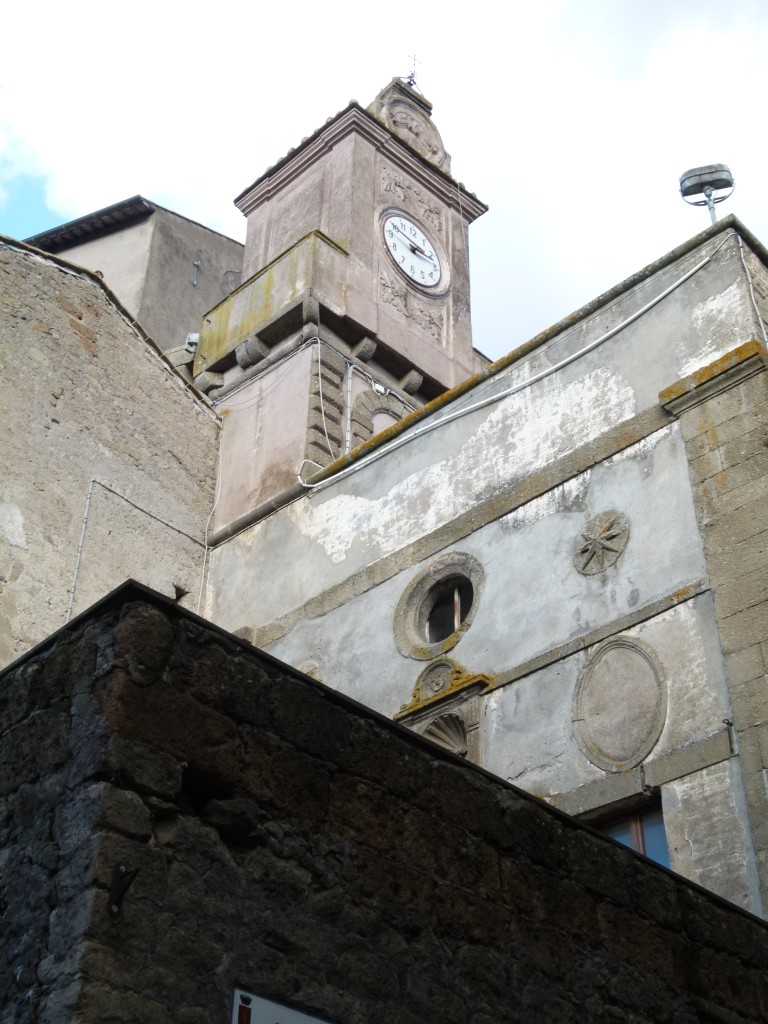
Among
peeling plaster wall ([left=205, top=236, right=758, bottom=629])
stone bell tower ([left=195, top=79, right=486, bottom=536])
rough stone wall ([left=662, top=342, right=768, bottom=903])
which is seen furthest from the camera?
stone bell tower ([left=195, top=79, right=486, bottom=536])

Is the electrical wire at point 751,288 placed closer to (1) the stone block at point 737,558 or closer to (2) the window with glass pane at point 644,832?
(1) the stone block at point 737,558

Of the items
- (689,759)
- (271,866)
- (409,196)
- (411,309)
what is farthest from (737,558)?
(409,196)

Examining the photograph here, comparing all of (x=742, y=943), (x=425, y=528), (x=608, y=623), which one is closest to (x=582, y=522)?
(x=608, y=623)

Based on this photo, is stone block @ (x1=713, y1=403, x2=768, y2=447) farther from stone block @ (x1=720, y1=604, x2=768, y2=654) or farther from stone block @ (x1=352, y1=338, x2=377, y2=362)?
stone block @ (x1=352, y1=338, x2=377, y2=362)

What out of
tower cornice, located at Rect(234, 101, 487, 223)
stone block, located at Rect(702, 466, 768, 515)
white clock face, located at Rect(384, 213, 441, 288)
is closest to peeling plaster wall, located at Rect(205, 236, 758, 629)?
stone block, located at Rect(702, 466, 768, 515)

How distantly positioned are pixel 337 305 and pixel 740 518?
22.5 ft

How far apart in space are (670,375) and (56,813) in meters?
6.97

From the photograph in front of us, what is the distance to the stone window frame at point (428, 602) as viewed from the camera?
10664 mm

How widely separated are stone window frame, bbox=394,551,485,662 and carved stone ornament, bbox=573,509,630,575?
3.11 feet

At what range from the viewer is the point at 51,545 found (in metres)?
12.5

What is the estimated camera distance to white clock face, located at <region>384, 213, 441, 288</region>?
54.1 ft

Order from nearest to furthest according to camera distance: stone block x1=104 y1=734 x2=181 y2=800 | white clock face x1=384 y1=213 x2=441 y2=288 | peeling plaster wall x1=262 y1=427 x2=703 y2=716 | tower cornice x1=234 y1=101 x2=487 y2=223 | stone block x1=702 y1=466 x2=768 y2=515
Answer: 1. stone block x1=104 y1=734 x2=181 y2=800
2. stone block x1=702 y1=466 x2=768 y2=515
3. peeling plaster wall x1=262 y1=427 x2=703 y2=716
4. white clock face x1=384 y1=213 x2=441 y2=288
5. tower cornice x1=234 y1=101 x2=487 y2=223

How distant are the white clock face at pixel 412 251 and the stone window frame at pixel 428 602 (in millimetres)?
6114

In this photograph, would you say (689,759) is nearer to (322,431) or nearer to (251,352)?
(322,431)
